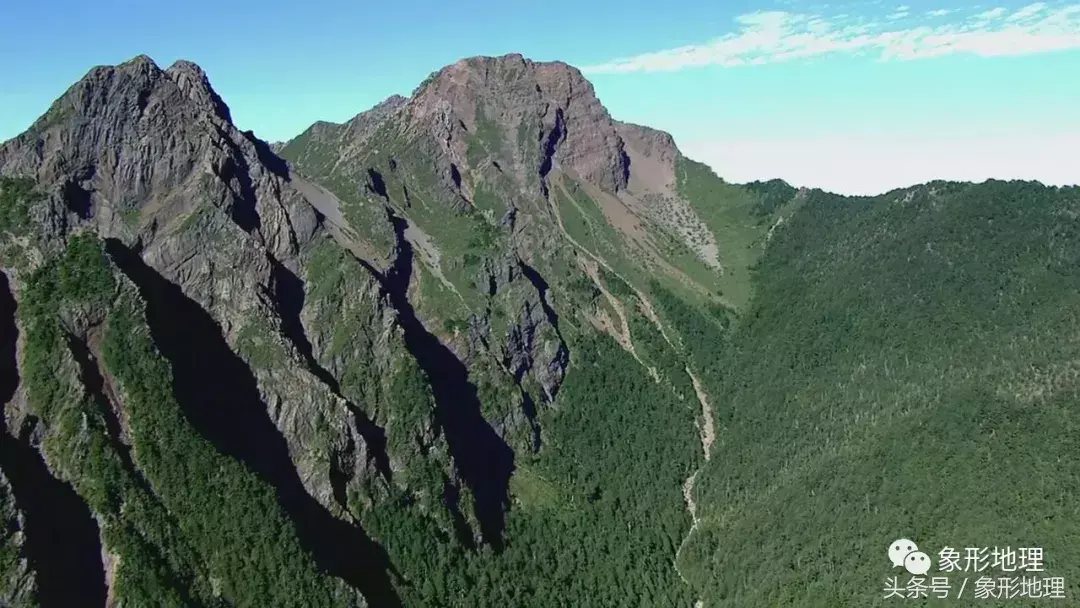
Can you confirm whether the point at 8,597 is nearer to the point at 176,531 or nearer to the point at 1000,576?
the point at 176,531

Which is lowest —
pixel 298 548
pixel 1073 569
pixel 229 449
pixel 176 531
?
pixel 1073 569

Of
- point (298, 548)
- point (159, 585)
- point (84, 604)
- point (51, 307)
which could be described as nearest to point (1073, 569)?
point (298, 548)

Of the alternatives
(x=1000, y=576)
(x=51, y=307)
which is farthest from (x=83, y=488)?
(x=1000, y=576)

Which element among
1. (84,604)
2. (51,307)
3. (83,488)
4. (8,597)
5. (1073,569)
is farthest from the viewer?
(51,307)

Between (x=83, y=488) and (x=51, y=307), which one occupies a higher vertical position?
(x=51, y=307)

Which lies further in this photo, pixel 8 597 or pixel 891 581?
pixel 891 581

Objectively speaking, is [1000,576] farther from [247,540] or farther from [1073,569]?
[247,540]

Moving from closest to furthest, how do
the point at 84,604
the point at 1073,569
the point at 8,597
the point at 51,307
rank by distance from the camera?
the point at 8,597
the point at 84,604
the point at 1073,569
the point at 51,307
